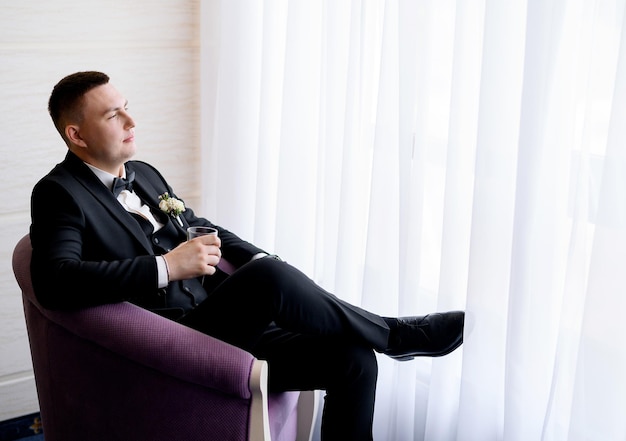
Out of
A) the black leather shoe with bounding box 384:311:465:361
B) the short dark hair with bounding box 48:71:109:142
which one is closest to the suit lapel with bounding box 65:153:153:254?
the short dark hair with bounding box 48:71:109:142

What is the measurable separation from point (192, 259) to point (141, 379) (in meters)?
0.35

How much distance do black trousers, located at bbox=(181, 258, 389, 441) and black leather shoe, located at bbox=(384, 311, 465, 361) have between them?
55 mm

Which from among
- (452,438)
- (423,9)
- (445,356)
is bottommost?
(452,438)

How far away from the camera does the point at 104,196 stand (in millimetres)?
2213

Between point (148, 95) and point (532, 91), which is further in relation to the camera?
point (148, 95)

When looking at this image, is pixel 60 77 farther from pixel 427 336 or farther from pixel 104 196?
pixel 427 336

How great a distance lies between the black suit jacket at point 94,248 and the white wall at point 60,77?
647mm

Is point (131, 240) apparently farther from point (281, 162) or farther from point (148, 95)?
point (148, 95)

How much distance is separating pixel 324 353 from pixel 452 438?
561 millimetres

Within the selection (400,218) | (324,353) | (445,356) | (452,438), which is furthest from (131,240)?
(452,438)

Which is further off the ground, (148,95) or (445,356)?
(148,95)

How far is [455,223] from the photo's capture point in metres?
2.24

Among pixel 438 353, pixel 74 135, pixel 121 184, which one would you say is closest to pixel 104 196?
pixel 121 184

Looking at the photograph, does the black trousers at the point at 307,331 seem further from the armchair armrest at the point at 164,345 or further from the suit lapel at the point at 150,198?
the suit lapel at the point at 150,198
